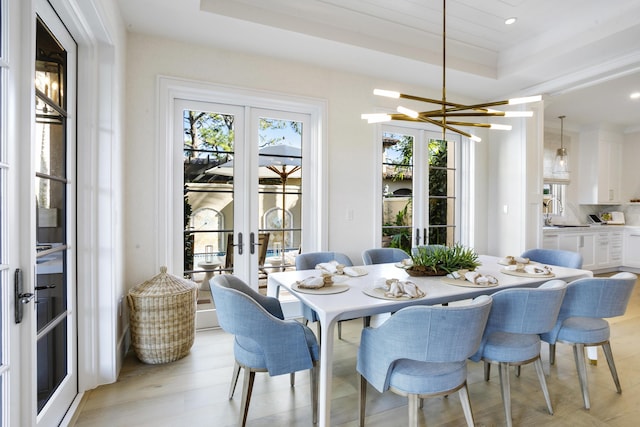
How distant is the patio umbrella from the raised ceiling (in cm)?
93

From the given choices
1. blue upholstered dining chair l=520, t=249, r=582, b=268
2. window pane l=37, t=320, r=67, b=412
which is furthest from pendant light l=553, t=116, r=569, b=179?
window pane l=37, t=320, r=67, b=412

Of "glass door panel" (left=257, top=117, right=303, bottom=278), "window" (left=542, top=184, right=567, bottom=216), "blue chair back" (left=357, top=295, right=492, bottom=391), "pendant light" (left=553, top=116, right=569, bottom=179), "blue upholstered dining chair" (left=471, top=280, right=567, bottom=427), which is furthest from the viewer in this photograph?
"window" (left=542, top=184, right=567, bottom=216)

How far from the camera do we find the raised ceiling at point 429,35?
282 centimetres

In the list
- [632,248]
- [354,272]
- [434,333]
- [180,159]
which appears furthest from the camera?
[632,248]

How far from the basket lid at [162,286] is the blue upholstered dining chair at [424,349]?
165 centimetres

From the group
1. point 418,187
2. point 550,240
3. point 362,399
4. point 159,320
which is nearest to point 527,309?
point 362,399

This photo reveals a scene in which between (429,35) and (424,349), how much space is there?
319 centimetres

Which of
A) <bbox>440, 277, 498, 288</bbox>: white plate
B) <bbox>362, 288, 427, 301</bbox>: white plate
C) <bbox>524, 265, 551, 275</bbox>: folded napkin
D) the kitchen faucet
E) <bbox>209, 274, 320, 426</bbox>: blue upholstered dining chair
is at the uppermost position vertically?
the kitchen faucet

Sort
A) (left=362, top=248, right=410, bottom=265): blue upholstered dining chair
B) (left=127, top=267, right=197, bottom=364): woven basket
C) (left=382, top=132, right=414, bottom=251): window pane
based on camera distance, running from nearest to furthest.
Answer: (left=127, top=267, right=197, bottom=364): woven basket
(left=362, top=248, right=410, bottom=265): blue upholstered dining chair
(left=382, top=132, right=414, bottom=251): window pane

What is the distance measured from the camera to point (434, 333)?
1.46m

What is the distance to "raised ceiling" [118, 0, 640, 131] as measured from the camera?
9.24 feet

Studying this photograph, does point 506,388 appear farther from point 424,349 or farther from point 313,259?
point 313,259

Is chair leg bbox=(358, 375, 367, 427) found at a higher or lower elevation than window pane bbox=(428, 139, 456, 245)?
lower

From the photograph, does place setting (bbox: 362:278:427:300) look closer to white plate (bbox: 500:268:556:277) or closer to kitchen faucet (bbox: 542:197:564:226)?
white plate (bbox: 500:268:556:277)
